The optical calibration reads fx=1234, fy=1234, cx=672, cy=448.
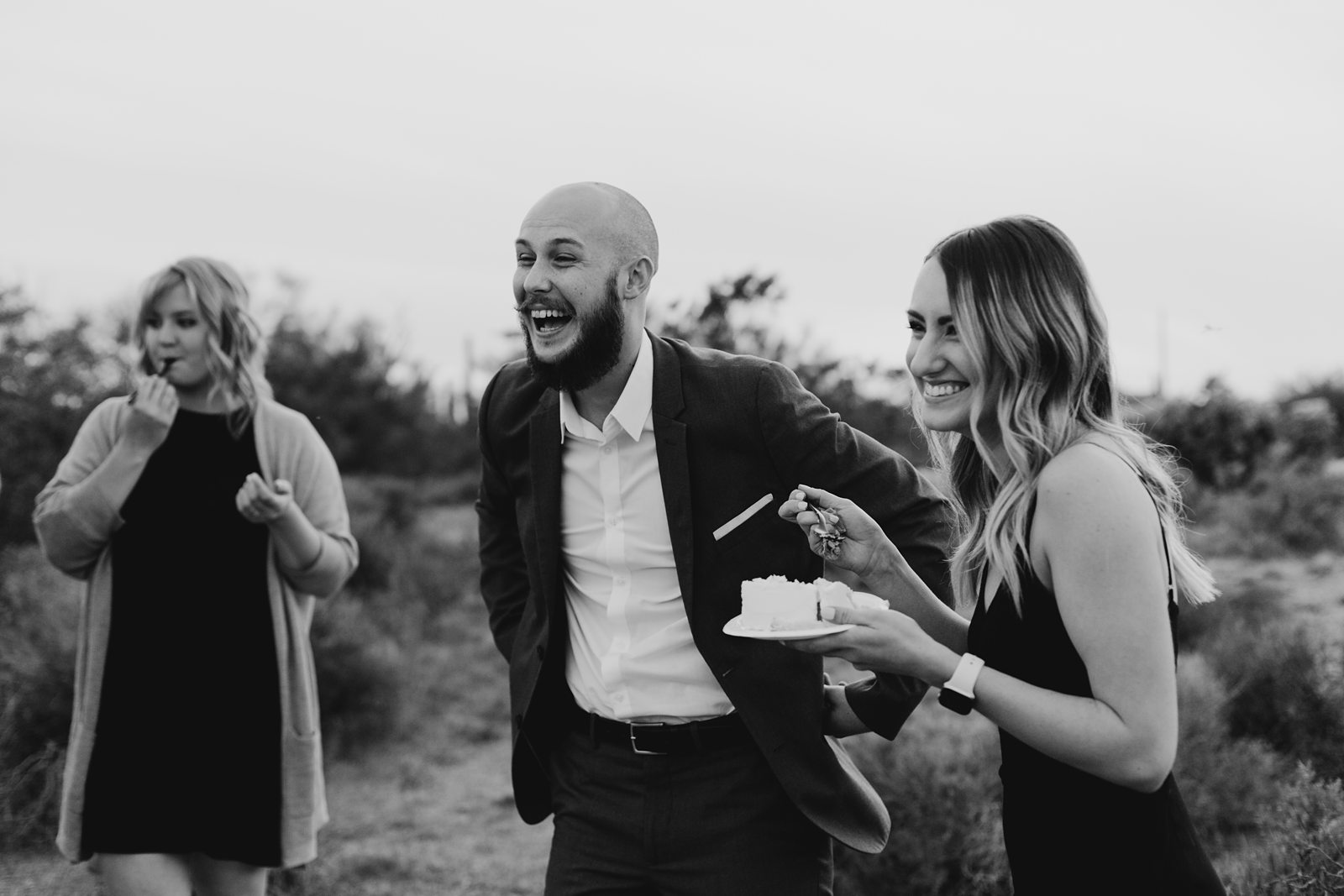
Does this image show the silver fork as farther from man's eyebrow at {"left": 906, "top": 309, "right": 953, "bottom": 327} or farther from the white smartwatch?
the white smartwatch

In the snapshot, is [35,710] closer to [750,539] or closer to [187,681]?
[187,681]

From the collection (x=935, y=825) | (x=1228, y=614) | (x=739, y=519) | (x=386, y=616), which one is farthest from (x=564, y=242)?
(x=386, y=616)

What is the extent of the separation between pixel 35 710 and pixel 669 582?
5.54 m

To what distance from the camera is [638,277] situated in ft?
11.6

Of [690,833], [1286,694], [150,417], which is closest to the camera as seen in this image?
[690,833]

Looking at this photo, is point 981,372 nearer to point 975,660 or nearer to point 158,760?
point 975,660

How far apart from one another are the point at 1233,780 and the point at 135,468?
508cm

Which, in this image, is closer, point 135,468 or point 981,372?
point 981,372

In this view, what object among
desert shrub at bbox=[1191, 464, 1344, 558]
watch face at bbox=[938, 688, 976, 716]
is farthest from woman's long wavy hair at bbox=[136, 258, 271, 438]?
desert shrub at bbox=[1191, 464, 1344, 558]

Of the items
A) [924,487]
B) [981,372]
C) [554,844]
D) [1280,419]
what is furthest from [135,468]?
[1280,419]

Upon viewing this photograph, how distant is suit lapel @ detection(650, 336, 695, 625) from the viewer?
128 inches

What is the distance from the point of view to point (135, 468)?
4.05 m

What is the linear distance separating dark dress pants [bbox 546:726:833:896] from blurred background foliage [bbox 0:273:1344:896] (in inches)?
46.6

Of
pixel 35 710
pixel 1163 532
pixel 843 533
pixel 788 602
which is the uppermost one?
pixel 1163 532
